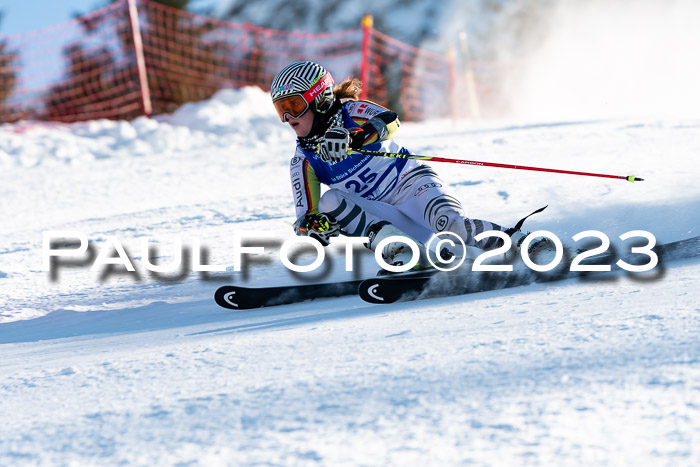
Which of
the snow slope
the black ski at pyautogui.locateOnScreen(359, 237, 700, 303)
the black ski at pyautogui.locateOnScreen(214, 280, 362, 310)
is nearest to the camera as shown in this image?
the snow slope

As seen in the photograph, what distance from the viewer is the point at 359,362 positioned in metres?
2.10

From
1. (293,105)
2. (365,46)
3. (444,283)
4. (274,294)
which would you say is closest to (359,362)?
(444,283)

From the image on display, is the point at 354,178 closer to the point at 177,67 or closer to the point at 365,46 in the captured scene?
the point at 365,46

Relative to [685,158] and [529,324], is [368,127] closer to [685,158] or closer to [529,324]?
[529,324]

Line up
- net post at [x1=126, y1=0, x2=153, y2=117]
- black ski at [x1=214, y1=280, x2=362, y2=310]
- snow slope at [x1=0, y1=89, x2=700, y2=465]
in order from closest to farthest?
snow slope at [x1=0, y1=89, x2=700, y2=465], black ski at [x1=214, y1=280, x2=362, y2=310], net post at [x1=126, y1=0, x2=153, y2=117]

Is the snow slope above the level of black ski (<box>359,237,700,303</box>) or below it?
below

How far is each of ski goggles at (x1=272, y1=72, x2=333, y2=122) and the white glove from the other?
159 millimetres

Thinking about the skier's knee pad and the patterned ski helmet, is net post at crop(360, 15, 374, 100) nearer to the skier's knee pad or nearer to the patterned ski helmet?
the patterned ski helmet

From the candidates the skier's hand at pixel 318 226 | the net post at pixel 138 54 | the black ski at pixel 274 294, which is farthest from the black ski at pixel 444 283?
the net post at pixel 138 54

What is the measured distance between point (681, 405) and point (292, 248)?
301cm

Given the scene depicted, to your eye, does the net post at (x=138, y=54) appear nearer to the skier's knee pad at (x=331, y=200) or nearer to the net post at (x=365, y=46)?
the net post at (x=365, y=46)

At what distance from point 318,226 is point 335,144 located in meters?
0.35

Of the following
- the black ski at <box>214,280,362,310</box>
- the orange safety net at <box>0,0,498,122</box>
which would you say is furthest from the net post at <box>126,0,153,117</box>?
the black ski at <box>214,280,362,310</box>

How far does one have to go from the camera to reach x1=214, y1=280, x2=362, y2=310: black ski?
10.5 ft
